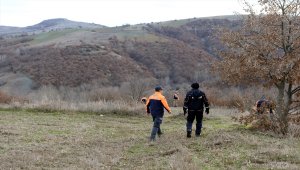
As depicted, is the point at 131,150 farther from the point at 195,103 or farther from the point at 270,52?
the point at 270,52

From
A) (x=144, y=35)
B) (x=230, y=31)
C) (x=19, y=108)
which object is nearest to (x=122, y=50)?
(x=144, y=35)

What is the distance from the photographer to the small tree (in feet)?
47.8

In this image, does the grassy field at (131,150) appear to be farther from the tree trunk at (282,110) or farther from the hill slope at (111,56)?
the hill slope at (111,56)

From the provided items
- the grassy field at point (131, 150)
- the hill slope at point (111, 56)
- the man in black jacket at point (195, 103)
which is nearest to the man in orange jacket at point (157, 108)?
the grassy field at point (131, 150)

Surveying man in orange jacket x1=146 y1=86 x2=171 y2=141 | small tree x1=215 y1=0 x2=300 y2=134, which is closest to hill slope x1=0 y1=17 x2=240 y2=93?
small tree x1=215 y1=0 x2=300 y2=134

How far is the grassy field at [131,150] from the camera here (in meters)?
9.99

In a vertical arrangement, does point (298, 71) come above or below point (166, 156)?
above

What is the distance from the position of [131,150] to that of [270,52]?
596 centimetres

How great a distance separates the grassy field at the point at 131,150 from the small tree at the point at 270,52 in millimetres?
1810

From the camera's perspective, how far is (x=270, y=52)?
14.9 m

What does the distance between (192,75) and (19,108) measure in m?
61.2

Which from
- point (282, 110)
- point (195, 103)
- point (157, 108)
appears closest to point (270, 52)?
point (282, 110)

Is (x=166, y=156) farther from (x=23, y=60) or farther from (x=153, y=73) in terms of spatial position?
(x=23, y=60)

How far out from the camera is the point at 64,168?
9.70 metres
